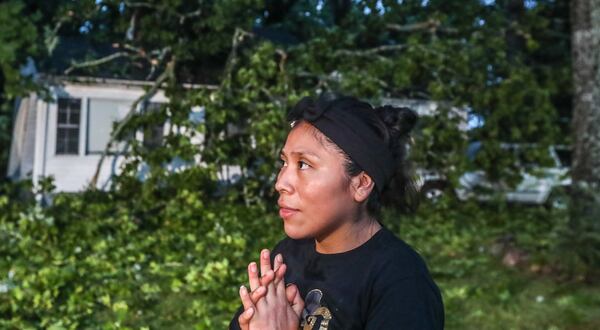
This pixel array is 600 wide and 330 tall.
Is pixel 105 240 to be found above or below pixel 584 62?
below

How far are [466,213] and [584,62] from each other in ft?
16.3

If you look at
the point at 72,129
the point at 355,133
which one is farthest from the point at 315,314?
the point at 72,129

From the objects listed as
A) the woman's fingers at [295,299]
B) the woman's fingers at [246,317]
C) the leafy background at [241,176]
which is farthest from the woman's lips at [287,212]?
the leafy background at [241,176]

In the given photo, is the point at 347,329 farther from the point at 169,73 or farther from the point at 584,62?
the point at 169,73

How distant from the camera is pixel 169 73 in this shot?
13188 mm

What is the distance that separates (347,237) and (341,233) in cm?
2

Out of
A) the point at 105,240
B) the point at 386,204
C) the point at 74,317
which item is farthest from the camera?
the point at 105,240

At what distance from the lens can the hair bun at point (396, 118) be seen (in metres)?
2.14

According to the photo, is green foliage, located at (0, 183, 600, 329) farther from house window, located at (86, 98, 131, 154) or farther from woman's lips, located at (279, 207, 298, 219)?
woman's lips, located at (279, 207, 298, 219)

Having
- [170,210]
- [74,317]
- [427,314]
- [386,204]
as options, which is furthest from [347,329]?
[170,210]

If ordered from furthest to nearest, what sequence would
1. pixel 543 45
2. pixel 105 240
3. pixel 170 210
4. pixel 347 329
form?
pixel 543 45
pixel 170 210
pixel 105 240
pixel 347 329

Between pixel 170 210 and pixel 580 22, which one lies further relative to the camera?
pixel 170 210

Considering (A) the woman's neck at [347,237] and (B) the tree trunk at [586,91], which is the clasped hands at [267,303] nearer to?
(A) the woman's neck at [347,237]

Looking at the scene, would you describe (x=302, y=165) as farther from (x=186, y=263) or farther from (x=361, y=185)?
(x=186, y=263)
